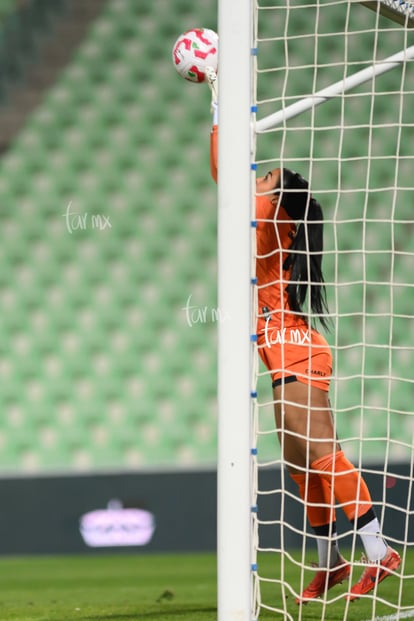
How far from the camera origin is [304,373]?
265cm

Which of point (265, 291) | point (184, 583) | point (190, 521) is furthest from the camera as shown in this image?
point (190, 521)

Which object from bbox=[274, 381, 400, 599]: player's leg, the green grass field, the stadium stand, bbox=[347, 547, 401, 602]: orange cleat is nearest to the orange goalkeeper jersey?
bbox=[274, 381, 400, 599]: player's leg

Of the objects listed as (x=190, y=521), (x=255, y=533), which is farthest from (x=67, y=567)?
(x=255, y=533)

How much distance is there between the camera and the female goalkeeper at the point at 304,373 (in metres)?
2.59

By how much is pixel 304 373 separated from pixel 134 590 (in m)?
1.25

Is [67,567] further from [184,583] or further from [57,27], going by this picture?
[57,27]

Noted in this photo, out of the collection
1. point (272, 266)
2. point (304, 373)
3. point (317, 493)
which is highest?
point (272, 266)

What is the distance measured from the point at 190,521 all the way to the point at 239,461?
8.45ft

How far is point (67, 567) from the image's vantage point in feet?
14.1

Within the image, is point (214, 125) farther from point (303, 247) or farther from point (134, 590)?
point (134, 590)

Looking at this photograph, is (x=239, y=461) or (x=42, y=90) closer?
(x=239, y=461)

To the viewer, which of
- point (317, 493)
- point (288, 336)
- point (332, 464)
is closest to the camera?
point (332, 464)

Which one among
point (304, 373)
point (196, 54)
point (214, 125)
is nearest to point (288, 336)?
point (304, 373)

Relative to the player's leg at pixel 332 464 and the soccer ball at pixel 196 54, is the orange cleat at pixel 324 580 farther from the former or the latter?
the soccer ball at pixel 196 54
